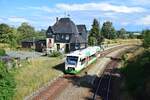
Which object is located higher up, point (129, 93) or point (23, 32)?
point (23, 32)

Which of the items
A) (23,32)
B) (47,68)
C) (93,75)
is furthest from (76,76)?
(23,32)

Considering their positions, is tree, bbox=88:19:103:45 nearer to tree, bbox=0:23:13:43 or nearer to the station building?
the station building

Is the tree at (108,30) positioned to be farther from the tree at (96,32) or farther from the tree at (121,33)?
the tree at (121,33)

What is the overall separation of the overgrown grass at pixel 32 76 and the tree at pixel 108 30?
76275mm

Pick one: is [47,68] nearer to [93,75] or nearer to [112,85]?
[93,75]

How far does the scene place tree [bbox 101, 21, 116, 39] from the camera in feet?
408

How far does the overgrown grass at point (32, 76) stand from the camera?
33031 millimetres

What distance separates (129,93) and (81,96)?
4.73m

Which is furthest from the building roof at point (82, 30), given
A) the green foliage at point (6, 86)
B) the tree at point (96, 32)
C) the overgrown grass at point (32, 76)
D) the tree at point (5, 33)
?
the green foliage at point (6, 86)

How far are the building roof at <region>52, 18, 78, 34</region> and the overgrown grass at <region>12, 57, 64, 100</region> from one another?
27.2 m

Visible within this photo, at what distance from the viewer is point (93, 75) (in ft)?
144

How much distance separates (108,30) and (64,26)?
1973 inches

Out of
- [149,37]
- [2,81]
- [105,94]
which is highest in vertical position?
[149,37]

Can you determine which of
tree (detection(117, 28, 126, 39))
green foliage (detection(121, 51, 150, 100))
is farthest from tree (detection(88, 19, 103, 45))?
green foliage (detection(121, 51, 150, 100))
